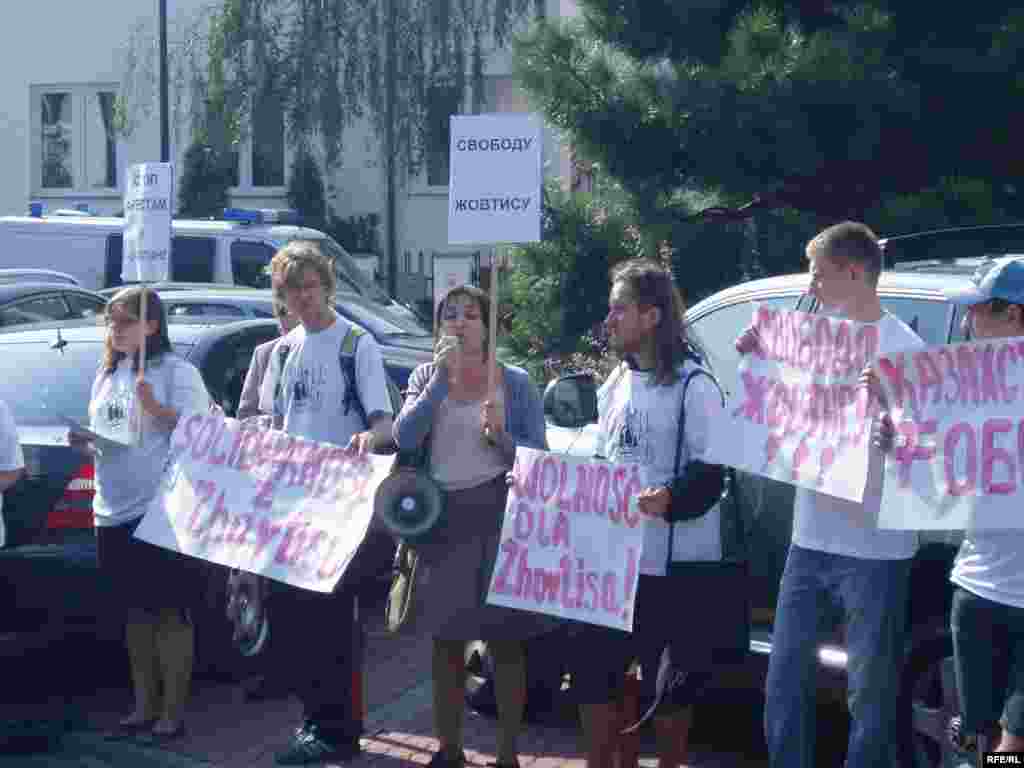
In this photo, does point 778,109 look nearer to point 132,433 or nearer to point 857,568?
point 132,433

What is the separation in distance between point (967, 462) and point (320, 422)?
2.51 metres

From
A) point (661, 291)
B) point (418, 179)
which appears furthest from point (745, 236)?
point (418, 179)

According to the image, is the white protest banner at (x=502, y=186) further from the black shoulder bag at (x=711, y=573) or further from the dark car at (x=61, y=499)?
the dark car at (x=61, y=499)

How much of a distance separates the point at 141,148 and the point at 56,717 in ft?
79.9

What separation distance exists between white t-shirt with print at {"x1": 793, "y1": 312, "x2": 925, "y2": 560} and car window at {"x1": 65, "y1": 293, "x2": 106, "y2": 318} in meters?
10.2

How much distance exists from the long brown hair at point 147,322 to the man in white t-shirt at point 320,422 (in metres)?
0.57

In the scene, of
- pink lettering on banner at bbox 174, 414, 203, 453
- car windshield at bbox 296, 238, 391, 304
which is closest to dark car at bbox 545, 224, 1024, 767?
pink lettering on banner at bbox 174, 414, 203, 453

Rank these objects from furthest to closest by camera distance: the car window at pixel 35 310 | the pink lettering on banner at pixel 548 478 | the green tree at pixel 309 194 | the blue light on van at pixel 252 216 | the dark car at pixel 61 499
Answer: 1. the green tree at pixel 309 194
2. the blue light on van at pixel 252 216
3. the car window at pixel 35 310
4. the dark car at pixel 61 499
5. the pink lettering on banner at pixel 548 478

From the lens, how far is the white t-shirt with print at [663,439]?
207 inches

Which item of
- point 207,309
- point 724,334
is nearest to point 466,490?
point 724,334

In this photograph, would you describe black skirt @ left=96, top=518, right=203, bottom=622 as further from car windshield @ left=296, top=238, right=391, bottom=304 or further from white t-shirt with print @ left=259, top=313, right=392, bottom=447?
car windshield @ left=296, top=238, right=391, bottom=304

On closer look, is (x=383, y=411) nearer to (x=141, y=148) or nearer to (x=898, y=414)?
(x=898, y=414)

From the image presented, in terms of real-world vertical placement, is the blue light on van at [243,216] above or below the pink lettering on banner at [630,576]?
above

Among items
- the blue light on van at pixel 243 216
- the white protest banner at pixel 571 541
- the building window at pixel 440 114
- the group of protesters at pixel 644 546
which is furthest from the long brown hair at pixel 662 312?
the building window at pixel 440 114
